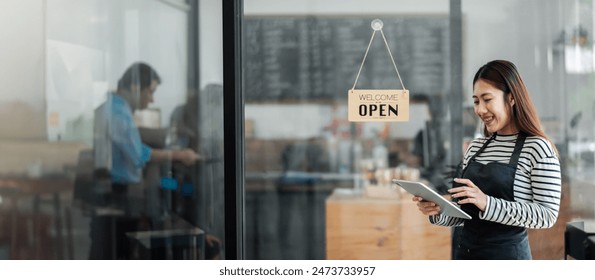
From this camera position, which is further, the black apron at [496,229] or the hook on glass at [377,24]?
the hook on glass at [377,24]

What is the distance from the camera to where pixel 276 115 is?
11.4ft

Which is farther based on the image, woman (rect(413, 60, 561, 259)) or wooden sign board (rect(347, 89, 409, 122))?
wooden sign board (rect(347, 89, 409, 122))

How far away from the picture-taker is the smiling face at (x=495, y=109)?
2.91 meters

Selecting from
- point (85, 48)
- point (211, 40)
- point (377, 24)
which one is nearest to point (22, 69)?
point (85, 48)

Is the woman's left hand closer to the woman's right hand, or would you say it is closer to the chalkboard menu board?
the woman's right hand

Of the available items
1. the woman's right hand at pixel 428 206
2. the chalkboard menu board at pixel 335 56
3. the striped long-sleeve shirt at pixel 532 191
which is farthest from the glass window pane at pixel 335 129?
the striped long-sleeve shirt at pixel 532 191

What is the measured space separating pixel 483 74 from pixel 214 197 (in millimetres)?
1391

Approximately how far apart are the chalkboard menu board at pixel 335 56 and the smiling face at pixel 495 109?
1.40 ft

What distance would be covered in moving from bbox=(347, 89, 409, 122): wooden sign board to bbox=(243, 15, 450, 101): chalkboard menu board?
0.03 meters

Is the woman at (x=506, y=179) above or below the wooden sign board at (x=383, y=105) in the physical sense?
below

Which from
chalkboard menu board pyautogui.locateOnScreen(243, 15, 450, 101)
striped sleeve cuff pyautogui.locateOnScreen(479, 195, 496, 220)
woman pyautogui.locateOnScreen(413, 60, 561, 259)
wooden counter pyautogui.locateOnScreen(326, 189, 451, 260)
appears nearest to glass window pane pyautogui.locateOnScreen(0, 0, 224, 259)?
chalkboard menu board pyautogui.locateOnScreen(243, 15, 450, 101)

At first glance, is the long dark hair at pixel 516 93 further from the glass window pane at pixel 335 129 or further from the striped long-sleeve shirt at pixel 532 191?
the glass window pane at pixel 335 129

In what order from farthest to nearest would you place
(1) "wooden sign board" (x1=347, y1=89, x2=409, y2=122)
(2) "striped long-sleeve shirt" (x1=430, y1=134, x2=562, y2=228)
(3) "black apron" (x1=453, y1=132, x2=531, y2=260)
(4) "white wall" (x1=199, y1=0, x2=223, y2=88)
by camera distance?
(4) "white wall" (x1=199, y1=0, x2=223, y2=88)
(1) "wooden sign board" (x1=347, y1=89, x2=409, y2=122)
(3) "black apron" (x1=453, y1=132, x2=531, y2=260)
(2) "striped long-sleeve shirt" (x1=430, y1=134, x2=562, y2=228)

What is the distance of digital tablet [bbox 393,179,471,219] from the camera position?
2.74 meters
